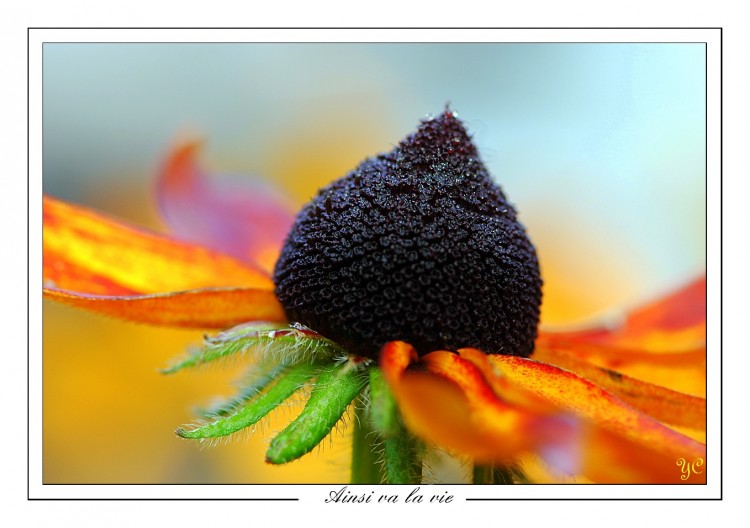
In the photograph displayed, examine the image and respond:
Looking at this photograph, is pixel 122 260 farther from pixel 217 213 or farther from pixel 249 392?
pixel 217 213

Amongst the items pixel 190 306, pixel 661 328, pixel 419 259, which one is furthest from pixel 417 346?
pixel 661 328

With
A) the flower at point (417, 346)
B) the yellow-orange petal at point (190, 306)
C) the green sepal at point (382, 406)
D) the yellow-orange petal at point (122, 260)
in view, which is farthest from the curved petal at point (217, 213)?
the green sepal at point (382, 406)

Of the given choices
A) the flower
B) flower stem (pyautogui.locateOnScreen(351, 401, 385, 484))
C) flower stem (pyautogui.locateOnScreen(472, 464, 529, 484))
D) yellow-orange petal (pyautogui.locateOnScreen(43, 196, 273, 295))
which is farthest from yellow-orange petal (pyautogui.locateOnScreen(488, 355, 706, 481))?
yellow-orange petal (pyautogui.locateOnScreen(43, 196, 273, 295))
